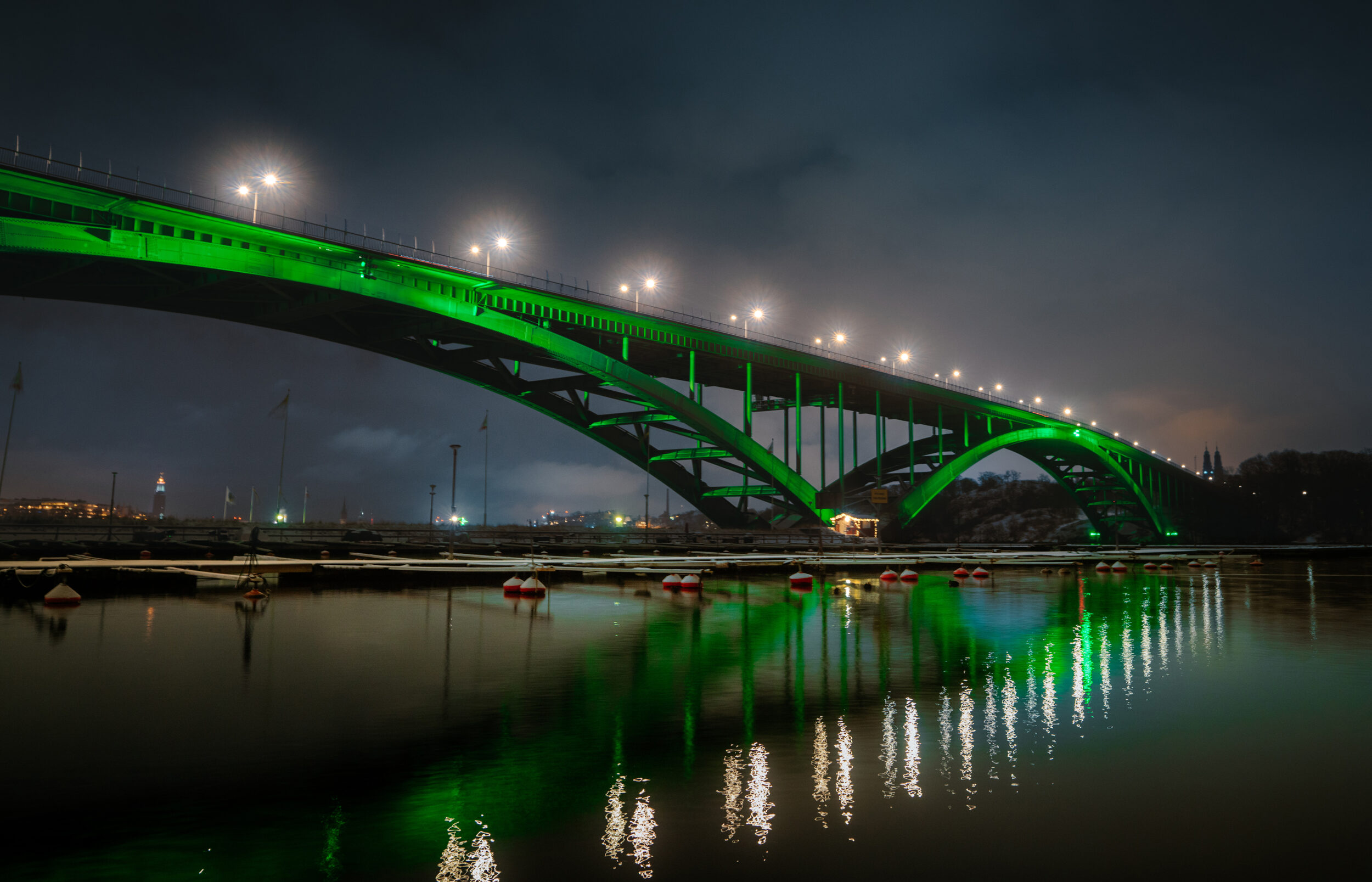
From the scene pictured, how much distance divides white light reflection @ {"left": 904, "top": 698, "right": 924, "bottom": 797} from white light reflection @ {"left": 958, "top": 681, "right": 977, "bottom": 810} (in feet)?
1.44

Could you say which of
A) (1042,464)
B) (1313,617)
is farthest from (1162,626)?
(1042,464)

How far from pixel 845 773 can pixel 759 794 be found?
3.51 ft

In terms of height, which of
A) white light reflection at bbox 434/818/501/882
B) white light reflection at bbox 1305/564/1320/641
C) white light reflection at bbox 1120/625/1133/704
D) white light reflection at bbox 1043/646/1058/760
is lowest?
white light reflection at bbox 1305/564/1320/641

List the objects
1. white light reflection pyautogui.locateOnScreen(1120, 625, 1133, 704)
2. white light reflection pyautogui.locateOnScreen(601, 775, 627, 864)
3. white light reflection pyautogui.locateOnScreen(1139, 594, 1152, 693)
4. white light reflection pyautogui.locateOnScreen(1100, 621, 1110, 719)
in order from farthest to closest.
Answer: white light reflection pyautogui.locateOnScreen(1139, 594, 1152, 693) < white light reflection pyautogui.locateOnScreen(1120, 625, 1133, 704) < white light reflection pyautogui.locateOnScreen(1100, 621, 1110, 719) < white light reflection pyautogui.locateOnScreen(601, 775, 627, 864)

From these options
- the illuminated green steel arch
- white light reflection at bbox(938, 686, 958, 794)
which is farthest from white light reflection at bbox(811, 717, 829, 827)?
the illuminated green steel arch

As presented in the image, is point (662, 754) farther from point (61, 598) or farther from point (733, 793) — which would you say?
point (61, 598)

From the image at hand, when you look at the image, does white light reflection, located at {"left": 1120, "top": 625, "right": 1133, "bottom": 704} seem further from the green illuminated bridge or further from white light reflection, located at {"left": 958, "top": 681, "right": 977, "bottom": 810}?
the green illuminated bridge

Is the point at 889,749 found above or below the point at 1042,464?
below

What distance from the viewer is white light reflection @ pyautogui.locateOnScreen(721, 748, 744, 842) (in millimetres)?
6082

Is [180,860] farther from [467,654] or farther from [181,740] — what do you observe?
[467,654]

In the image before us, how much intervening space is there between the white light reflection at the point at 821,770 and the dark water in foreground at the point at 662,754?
0.03 metres

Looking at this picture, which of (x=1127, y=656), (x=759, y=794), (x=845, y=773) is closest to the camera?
(x=759, y=794)

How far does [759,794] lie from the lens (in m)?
6.95

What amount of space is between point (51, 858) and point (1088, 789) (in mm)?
8311
